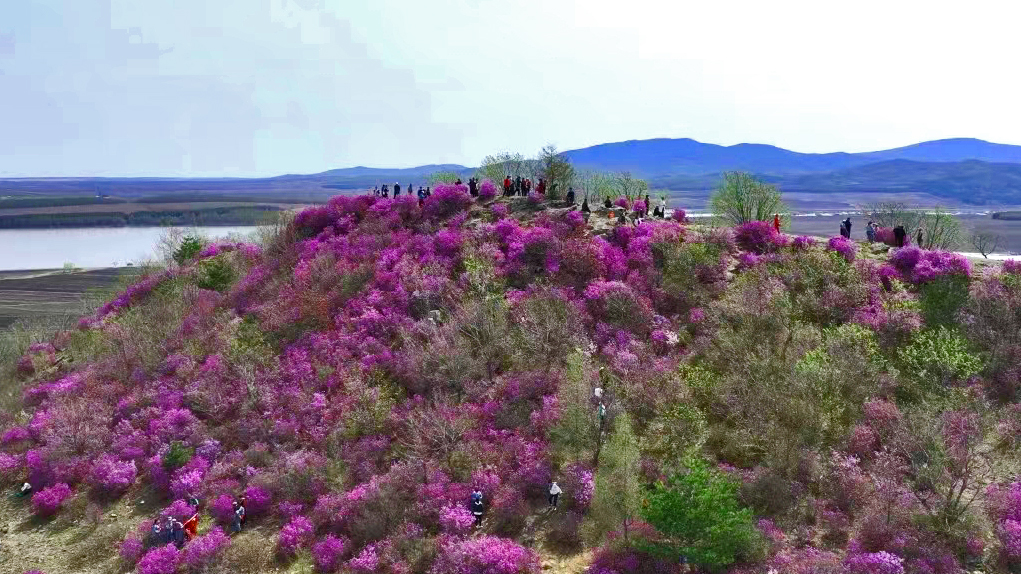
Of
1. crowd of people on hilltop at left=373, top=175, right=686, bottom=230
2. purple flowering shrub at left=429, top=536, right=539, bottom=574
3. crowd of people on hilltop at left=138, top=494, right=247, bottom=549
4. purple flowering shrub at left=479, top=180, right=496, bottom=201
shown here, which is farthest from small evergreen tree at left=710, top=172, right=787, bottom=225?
crowd of people on hilltop at left=138, top=494, right=247, bottom=549

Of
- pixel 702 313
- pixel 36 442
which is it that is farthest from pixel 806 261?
pixel 36 442

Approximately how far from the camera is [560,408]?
25.3m

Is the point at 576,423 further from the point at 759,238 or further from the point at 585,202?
the point at 759,238

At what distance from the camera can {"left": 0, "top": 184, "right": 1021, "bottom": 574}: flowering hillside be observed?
20.1 meters

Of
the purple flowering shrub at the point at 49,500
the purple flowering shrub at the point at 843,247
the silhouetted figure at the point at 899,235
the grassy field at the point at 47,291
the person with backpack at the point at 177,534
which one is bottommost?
the grassy field at the point at 47,291

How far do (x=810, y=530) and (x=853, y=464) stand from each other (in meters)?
3.69

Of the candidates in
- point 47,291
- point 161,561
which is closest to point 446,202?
point 161,561

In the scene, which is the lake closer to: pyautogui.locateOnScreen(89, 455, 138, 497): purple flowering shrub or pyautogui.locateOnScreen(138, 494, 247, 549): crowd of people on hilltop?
pyautogui.locateOnScreen(89, 455, 138, 497): purple flowering shrub

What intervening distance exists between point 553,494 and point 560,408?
13.8 feet

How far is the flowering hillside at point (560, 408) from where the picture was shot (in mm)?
20062

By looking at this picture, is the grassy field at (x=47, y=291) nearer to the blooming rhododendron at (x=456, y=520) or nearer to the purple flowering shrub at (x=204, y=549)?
the purple flowering shrub at (x=204, y=549)

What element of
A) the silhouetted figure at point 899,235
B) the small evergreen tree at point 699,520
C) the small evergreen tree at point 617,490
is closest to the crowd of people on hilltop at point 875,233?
the silhouetted figure at point 899,235

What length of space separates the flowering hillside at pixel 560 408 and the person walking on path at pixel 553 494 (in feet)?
1.17

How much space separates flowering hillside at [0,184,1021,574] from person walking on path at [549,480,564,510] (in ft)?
1.17
